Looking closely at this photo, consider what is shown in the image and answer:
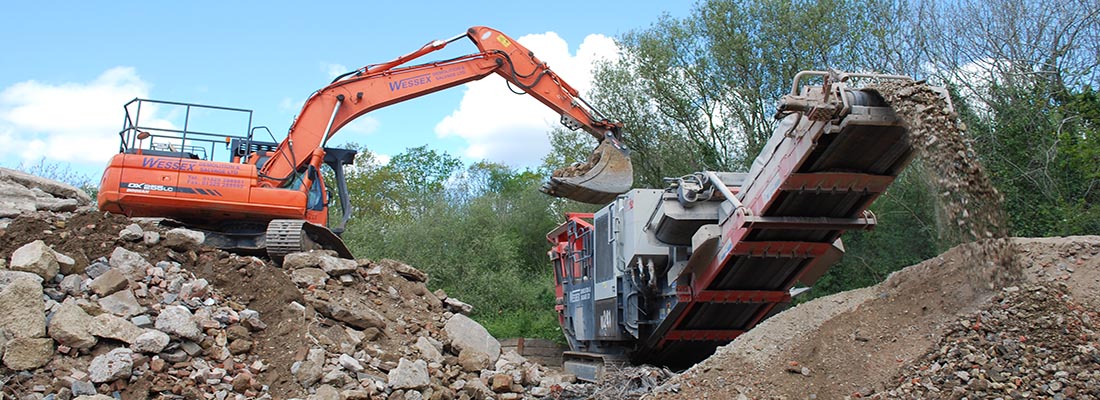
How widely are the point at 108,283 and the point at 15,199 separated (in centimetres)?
379

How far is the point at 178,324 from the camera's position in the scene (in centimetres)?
673

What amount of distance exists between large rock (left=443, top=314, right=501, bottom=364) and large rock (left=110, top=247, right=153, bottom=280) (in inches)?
112

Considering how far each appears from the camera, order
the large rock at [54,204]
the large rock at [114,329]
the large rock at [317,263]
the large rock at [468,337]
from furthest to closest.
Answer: the large rock at [54,204], the large rock at [317,263], the large rock at [468,337], the large rock at [114,329]

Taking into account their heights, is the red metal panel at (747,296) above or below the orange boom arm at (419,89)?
below

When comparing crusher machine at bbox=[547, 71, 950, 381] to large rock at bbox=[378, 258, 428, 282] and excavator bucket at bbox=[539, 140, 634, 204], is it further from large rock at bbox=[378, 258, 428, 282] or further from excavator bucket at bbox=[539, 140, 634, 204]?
large rock at bbox=[378, 258, 428, 282]

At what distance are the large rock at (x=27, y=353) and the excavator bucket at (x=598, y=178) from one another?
5.35 metres

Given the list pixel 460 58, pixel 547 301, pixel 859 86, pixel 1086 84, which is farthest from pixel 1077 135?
pixel 547 301

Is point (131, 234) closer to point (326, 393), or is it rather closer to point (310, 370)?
point (310, 370)

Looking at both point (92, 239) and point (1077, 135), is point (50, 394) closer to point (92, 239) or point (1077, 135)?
point (92, 239)

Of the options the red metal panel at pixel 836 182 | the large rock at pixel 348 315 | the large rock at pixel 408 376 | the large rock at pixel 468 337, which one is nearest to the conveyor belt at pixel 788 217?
the red metal panel at pixel 836 182

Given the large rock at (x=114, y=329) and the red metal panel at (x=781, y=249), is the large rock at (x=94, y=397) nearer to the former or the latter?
the large rock at (x=114, y=329)

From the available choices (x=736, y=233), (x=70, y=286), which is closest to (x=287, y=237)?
(x=70, y=286)

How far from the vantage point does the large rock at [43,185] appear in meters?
10.3

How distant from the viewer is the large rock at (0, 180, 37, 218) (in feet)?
30.7
